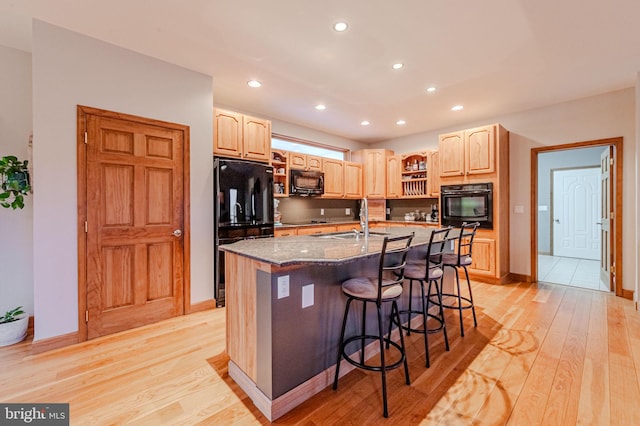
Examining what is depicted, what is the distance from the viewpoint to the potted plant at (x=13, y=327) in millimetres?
2514

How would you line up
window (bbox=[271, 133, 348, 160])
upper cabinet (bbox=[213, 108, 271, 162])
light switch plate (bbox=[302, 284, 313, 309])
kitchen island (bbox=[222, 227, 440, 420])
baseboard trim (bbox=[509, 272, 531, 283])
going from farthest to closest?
window (bbox=[271, 133, 348, 160])
baseboard trim (bbox=[509, 272, 531, 283])
upper cabinet (bbox=[213, 108, 271, 162])
light switch plate (bbox=[302, 284, 313, 309])
kitchen island (bbox=[222, 227, 440, 420])

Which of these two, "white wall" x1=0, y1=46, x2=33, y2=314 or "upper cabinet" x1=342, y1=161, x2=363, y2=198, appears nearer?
"white wall" x1=0, y1=46, x2=33, y2=314

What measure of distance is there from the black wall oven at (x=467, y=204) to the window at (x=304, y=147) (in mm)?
2383

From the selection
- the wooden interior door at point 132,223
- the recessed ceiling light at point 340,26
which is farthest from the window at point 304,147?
the recessed ceiling light at point 340,26

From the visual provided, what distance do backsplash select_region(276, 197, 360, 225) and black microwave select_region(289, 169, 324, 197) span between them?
41cm

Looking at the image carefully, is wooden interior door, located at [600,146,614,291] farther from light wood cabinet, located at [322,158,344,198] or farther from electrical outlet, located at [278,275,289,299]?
electrical outlet, located at [278,275,289,299]

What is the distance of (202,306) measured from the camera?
3.37 m

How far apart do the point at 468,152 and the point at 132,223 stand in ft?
15.8

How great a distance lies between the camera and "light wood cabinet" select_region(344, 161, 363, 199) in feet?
19.4

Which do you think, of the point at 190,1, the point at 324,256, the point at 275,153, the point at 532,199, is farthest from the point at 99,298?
the point at 532,199

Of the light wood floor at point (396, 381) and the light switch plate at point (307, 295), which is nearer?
the light wood floor at point (396, 381)

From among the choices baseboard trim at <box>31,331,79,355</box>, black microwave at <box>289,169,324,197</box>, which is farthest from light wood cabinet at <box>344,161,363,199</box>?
baseboard trim at <box>31,331,79,355</box>

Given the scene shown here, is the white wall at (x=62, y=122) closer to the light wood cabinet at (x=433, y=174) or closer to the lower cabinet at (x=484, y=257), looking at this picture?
the light wood cabinet at (x=433, y=174)

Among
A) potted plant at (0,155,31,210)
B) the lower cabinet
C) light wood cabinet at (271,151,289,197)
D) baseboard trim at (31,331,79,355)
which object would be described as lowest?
baseboard trim at (31,331,79,355)
